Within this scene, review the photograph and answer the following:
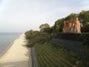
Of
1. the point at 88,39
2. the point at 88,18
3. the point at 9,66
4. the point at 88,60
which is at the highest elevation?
the point at 88,18

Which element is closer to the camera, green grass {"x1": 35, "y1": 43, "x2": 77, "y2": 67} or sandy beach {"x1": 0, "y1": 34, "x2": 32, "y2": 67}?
green grass {"x1": 35, "y1": 43, "x2": 77, "y2": 67}

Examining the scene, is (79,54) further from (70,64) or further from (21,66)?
(21,66)

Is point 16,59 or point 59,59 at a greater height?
point 59,59

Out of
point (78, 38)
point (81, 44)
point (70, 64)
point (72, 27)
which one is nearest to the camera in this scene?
point (70, 64)

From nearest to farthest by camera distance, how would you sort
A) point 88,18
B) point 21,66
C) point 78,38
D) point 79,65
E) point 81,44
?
point 79,65 → point 81,44 → point 78,38 → point 21,66 → point 88,18

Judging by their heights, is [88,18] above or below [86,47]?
above

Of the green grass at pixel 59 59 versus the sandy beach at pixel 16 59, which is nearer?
the green grass at pixel 59 59

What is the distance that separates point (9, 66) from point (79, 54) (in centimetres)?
1013

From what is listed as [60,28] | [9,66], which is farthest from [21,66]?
[60,28]

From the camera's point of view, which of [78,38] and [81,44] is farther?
[78,38]

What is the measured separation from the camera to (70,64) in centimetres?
1655

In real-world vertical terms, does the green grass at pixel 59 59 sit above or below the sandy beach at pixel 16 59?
above

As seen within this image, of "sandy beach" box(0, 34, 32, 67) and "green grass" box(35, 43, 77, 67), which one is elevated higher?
"green grass" box(35, 43, 77, 67)

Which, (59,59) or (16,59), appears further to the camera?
(16,59)
